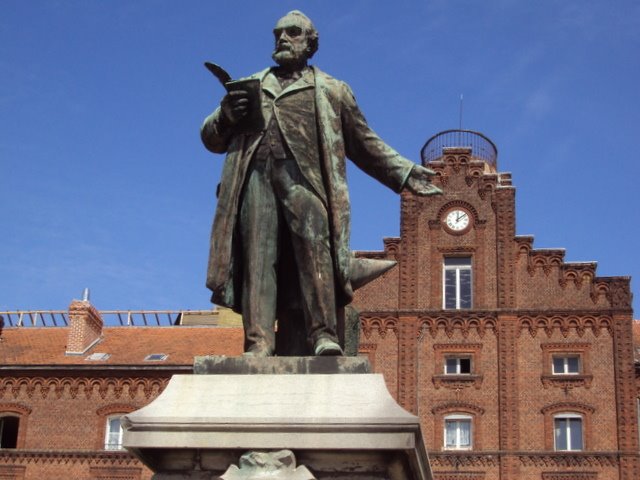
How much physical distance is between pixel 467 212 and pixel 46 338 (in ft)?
50.2

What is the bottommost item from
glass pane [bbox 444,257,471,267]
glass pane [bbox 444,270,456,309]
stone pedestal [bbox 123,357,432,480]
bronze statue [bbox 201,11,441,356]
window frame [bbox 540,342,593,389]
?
stone pedestal [bbox 123,357,432,480]

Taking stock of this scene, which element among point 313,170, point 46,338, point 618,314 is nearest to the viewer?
point 313,170

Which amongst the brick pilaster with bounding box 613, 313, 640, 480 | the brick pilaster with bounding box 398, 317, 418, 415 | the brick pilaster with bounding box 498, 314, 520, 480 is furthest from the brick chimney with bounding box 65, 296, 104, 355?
the brick pilaster with bounding box 613, 313, 640, 480

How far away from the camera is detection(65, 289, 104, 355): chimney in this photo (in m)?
41.5

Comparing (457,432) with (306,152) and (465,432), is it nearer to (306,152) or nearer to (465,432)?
(465,432)

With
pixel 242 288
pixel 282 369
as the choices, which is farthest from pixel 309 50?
pixel 282 369

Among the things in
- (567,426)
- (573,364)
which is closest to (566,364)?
(573,364)

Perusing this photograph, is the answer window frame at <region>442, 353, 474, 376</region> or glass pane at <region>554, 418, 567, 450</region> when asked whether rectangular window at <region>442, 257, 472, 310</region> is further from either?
glass pane at <region>554, 418, 567, 450</region>

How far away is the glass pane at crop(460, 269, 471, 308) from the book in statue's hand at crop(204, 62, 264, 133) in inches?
1296

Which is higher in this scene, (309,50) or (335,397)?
(309,50)

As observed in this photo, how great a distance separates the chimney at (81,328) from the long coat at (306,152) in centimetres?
3593

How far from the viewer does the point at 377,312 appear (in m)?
38.7

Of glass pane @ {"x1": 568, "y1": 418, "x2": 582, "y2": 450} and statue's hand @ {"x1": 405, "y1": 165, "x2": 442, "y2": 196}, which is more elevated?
glass pane @ {"x1": 568, "y1": 418, "x2": 582, "y2": 450}

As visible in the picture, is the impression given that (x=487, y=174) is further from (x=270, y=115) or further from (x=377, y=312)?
(x=270, y=115)
